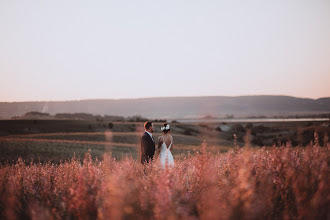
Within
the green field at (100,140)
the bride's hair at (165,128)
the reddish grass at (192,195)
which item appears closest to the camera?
the reddish grass at (192,195)

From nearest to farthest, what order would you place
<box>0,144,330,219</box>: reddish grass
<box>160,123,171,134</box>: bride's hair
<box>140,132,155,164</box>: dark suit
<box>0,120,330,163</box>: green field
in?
1. <box>0,144,330,219</box>: reddish grass
2. <box>140,132,155,164</box>: dark suit
3. <box>160,123,171,134</box>: bride's hair
4. <box>0,120,330,163</box>: green field

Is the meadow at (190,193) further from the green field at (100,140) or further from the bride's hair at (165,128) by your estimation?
the bride's hair at (165,128)

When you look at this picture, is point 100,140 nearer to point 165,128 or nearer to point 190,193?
point 165,128

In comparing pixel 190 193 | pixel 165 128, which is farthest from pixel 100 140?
pixel 190 193

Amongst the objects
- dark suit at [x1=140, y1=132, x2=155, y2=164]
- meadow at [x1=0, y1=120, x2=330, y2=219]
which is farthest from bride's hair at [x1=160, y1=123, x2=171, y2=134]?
meadow at [x1=0, y1=120, x2=330, y2=219]

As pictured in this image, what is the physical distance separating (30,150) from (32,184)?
2036cm

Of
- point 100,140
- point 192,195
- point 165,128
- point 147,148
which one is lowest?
point 100,140

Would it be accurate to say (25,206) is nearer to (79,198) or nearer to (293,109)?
(79,198)

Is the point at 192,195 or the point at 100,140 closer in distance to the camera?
the point at 192,195

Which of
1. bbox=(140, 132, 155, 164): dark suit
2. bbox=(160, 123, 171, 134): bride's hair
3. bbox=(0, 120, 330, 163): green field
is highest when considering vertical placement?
bbox=(160, 123, 171, 134): bride's hair

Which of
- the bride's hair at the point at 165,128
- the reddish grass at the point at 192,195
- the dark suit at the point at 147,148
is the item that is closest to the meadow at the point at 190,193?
the reddish grass at the point at 192,195

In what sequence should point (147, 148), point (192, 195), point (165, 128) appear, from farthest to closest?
point (165, 128) < point (147, 148) < point (192, 195)

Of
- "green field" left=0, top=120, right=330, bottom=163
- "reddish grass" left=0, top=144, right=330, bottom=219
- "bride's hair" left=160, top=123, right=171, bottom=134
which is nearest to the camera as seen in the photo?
"reddish grass" left=0, top=144, right=330, bottom=219

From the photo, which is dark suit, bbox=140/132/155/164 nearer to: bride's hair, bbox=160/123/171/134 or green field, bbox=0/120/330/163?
green field, bbox=0/120/330/163
